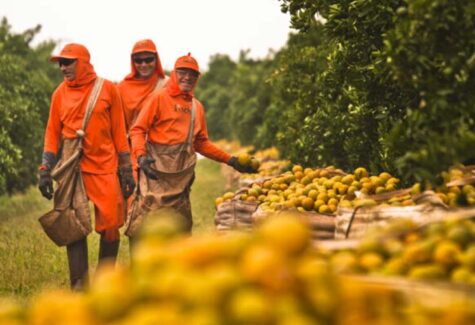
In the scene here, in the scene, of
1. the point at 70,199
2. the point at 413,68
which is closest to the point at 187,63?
the point at 70,199

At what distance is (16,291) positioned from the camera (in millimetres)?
8445

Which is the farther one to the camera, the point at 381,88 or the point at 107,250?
the point at 107,250

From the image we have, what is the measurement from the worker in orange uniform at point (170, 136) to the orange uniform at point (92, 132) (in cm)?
29

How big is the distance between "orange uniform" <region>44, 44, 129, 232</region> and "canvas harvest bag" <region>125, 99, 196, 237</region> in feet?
0.78

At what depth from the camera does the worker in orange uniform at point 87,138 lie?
7523mm

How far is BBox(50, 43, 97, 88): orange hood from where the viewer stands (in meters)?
7.43

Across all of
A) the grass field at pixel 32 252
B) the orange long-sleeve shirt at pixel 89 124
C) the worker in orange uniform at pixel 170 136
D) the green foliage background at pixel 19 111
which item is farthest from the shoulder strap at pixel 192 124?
the green foliage background at pixel 19 111

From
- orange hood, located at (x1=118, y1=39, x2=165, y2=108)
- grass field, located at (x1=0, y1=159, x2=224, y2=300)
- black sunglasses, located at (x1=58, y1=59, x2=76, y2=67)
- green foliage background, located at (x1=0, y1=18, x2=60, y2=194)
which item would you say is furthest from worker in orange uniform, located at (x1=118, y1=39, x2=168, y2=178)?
green foliage background, located at (x1=0, y1=18, x2=60, y2=194)

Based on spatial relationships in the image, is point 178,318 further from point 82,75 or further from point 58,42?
point 58,42

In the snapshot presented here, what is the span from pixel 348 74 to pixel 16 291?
168 inches

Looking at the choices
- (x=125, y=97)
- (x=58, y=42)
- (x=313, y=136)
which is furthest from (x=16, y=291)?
(x=58, y=42)

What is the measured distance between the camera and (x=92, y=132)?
7598 millimetres

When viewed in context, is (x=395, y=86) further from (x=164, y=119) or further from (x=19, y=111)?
(x=19, y=111)

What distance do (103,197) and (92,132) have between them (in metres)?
0.65
